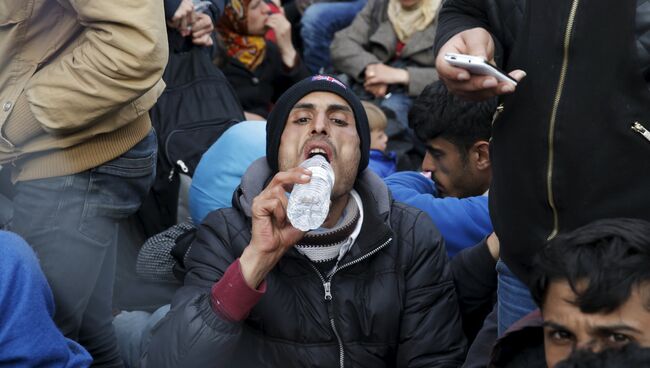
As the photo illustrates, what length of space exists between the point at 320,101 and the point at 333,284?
0.57m

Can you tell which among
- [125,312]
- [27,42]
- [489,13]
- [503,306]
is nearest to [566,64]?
[489,13]

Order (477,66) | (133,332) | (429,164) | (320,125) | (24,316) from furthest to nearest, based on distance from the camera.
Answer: (429,164)
(133,332)
(320,125)
(24,316)
(477,66)

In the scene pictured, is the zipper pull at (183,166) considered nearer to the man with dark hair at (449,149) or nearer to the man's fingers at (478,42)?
the man with dark hair at (449,149)

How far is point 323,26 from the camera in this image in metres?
6.14

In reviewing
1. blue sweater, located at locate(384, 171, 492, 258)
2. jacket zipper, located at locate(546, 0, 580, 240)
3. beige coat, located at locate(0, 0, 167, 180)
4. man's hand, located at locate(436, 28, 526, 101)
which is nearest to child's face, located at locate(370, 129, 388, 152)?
blue sweater, located at locate(384, 171, 492, 258)

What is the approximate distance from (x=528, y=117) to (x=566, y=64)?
0.15m

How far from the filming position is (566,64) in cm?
209

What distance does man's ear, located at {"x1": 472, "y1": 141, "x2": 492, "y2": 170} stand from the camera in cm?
359

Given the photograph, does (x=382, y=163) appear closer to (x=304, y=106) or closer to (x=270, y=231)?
(x=304, y=106)

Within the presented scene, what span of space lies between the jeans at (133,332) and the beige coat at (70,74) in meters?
0.64

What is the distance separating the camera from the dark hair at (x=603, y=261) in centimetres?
196

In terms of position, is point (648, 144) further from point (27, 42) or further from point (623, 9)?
point (27, 42)

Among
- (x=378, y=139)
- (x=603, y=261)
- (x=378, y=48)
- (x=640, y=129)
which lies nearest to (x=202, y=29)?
(x=378, y=139)

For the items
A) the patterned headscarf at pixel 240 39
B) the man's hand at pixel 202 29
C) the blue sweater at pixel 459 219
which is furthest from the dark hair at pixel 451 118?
the patterned headscarf at pixel 240 39
